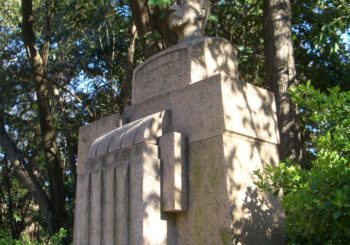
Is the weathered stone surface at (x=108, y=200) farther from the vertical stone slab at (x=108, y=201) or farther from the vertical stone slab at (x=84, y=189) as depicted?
the vertical stone slab at (x=84, y=189)

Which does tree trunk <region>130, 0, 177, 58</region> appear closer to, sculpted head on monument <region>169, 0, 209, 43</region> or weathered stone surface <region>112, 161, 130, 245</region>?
sculpted head on monument <region>169, 0, 209, 43</region>

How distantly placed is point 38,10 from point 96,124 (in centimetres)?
1013

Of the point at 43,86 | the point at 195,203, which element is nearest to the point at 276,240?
the point at 195,203

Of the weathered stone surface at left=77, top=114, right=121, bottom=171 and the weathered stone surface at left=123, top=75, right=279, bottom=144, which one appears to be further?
the weathered stone surface at left=77, top=114, right=121, bottom=171

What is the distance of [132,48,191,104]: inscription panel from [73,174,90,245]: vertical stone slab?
105cm

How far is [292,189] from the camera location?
4.20m

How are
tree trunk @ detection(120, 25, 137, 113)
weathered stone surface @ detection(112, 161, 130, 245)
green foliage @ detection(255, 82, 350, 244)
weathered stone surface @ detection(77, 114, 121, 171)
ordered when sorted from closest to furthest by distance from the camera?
green foliage @ detection(255, 82, 350, 244) < weathered stone surface @ detection(112, 161, 130, 245) < weathered stone surface @ detection(77, 114, 121, 171) < tree trunk @ detection(120, 25, 137, 113)

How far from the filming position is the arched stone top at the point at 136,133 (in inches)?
189

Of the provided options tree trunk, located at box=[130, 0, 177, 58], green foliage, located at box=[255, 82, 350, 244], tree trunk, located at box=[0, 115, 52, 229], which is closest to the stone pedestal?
green foliage, located at box=[255, 82, 350, 244]

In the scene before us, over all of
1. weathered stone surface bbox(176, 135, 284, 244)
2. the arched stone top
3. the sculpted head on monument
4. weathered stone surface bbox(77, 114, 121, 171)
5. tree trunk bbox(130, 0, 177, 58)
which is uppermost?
tree trunk bbox(130, 0, 177, 58)

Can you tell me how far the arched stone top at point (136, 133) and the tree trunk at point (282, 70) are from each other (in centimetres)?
328

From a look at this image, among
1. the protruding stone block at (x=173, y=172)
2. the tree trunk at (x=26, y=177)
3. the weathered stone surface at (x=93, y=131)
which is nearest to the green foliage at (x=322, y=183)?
the protruding stone block at (x=173, y=172)

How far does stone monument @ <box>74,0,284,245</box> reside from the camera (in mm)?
4469

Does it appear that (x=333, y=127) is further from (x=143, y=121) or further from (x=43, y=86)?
(x=43, y=86)
